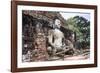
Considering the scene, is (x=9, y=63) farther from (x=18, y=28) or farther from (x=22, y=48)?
(x=18, y=28)

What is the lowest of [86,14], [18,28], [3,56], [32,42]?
[3,56]

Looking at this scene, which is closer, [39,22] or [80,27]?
[39,22]

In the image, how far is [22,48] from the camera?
5.91 feet

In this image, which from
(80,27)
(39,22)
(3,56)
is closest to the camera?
(3,56)

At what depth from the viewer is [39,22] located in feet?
6.11

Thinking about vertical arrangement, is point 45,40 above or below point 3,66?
above

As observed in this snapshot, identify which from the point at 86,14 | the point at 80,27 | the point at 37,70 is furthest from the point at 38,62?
the point at 86,14

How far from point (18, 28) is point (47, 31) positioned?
29 cm

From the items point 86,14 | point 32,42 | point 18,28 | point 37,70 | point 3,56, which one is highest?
point 86,14

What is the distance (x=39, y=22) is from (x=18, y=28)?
8.5 inches

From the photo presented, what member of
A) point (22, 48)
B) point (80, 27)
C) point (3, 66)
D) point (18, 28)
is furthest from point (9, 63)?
point (80, 27)

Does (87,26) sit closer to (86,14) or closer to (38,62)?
(86,14)

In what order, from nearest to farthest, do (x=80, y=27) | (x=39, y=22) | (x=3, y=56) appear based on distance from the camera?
(x=3, y=56) < (x=39, y=22) < (x=80, y=27)

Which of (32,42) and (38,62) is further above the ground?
(32,42)
